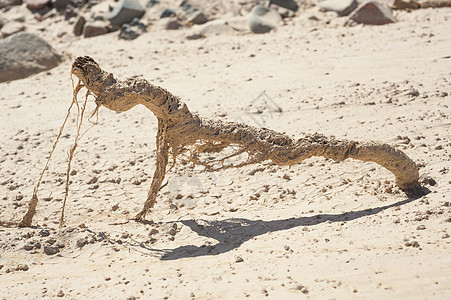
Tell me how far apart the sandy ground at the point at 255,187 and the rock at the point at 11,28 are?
245 cm

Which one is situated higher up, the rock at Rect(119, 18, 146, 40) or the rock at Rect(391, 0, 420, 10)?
the rock at Rect(391, 0, 420, 10)

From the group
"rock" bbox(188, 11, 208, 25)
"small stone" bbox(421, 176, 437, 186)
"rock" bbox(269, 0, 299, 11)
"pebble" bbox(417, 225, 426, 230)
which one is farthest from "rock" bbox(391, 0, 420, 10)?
"pebble" bbox(417, 225, 426, 230)

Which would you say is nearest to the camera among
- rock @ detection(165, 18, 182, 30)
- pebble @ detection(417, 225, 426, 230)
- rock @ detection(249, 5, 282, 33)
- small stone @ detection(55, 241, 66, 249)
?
pebble @ detection(417, 225, 426, 230)

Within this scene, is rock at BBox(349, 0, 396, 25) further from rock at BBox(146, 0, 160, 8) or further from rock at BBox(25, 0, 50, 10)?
rock at BBox(25, 0, 50, 10)

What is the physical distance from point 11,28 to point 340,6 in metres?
6.42

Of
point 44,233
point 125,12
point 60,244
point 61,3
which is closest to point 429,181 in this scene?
point 60,244

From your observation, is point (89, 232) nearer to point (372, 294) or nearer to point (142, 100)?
point (142, 100)

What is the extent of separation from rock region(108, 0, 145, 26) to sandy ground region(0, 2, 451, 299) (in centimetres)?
155

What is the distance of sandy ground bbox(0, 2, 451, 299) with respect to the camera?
3416 mm

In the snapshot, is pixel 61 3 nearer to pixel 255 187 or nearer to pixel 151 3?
pixel 151 3

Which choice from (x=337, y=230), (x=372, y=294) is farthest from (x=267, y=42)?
(x=372, y=294)

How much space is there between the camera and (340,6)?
9.58 m

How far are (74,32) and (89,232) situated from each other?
23.4ft

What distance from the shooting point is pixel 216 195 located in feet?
16.3
